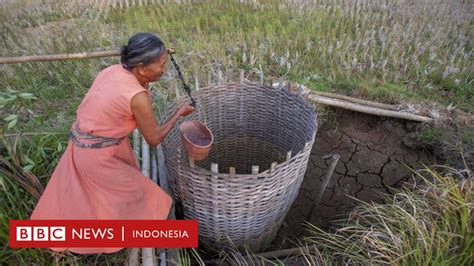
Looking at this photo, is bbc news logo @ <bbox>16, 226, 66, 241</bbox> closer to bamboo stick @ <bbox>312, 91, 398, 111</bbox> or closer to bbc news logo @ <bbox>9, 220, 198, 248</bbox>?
bbc news logo @ <bbox>9, 220, 198, 248</bbox>

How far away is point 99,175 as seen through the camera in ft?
5.04

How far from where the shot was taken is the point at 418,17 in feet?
13.8

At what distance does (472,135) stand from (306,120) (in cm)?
137

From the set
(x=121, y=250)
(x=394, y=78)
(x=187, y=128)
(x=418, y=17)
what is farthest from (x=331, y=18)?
(x=121, y=250)

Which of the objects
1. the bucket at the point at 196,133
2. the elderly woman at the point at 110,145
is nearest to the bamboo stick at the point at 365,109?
the bucket at the point at 196,133

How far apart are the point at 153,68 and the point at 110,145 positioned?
0.41 meters

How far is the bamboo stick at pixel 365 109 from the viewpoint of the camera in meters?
2.60

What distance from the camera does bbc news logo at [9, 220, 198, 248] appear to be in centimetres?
154

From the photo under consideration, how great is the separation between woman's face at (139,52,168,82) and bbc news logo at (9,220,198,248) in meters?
0.68

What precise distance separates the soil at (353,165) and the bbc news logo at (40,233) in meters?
1.31

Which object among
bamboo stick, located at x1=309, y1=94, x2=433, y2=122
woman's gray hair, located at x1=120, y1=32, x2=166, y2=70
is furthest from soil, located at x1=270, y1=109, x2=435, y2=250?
woman's gray hair, located at x1=120, y1=32, x2=166, y2=70

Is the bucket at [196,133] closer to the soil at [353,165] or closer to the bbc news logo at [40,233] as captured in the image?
the bbc news logo at [40,233]

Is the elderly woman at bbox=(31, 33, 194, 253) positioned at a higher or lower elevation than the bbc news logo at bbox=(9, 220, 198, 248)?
higher

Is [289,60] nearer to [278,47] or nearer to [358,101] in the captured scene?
[278,47]
